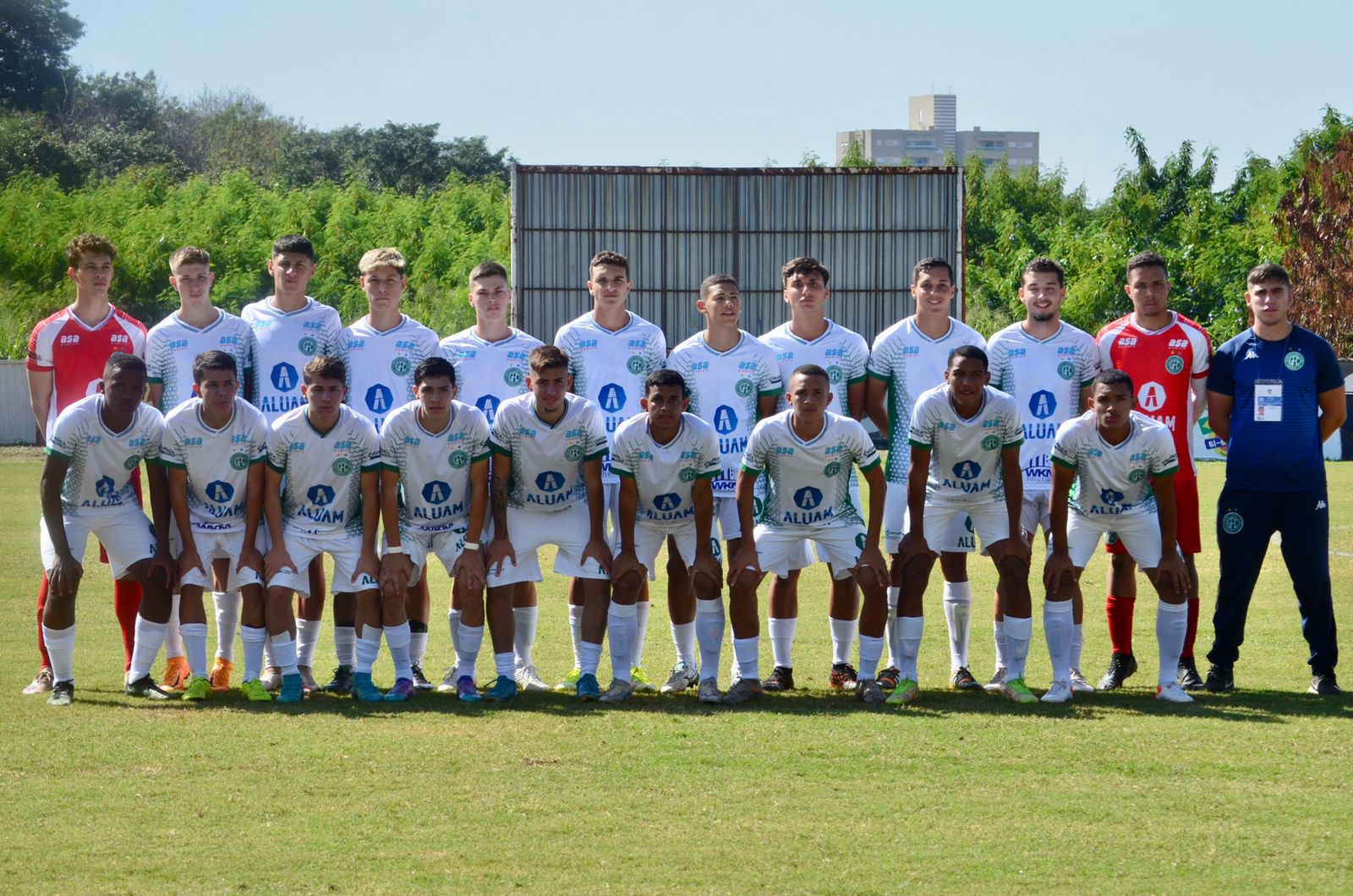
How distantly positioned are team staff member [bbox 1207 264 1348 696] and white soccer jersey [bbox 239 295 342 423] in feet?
14.8

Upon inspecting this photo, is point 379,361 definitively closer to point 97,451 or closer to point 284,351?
point 284,351

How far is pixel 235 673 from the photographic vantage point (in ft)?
25.8

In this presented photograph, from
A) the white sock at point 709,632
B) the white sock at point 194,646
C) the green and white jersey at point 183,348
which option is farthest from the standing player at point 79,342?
the white sock at point 709,632

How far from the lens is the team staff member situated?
24.2 ft

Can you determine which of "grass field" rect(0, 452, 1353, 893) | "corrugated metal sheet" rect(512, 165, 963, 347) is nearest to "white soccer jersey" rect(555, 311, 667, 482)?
"grass field" rect(0, 452, 1353, 893)

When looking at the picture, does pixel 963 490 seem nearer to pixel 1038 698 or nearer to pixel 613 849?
pixel 1038 698

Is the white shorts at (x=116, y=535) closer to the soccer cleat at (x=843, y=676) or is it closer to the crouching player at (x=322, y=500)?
the crouching player at (x=322, y=500)

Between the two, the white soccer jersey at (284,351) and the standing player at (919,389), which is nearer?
the standing player at (919,389)

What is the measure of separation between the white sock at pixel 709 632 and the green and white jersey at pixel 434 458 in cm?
124

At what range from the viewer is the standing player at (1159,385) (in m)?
7.52

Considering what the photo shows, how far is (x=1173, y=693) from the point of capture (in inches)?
275

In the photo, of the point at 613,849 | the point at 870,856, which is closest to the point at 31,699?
the point at 613,849

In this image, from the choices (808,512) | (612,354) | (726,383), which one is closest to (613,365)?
(612,354)

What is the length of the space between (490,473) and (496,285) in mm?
1096
